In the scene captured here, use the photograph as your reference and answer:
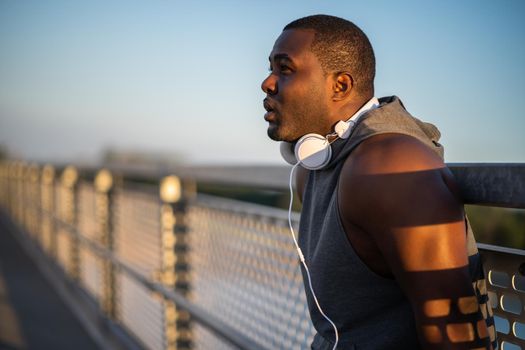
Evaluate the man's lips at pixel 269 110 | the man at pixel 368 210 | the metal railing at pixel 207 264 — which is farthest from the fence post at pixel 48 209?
the man at pixel 368 210

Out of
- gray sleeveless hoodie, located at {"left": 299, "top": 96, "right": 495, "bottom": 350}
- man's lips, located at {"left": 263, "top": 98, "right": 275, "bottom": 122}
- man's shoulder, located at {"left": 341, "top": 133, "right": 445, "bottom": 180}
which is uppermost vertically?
man's lips, located at {"left": 263, "top": 98, "right": 275, "bottom": 122}

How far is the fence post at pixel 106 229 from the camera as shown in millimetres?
6109

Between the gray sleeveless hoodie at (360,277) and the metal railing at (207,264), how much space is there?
12cm

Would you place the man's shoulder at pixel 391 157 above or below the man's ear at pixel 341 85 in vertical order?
below

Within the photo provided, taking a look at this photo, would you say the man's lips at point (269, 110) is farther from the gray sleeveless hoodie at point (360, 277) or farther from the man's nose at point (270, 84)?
the gray sleeveless hoodie at point (360, 277)

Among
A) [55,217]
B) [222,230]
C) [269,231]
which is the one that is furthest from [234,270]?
[55,217]

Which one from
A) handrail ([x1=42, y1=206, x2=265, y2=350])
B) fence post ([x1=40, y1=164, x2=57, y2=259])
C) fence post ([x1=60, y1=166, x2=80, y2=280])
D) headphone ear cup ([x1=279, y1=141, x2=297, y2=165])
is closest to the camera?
headphone ear cup ([x1=279, y1=141, x2=297, y2=165])

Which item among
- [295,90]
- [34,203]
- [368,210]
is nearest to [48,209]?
[34,203]

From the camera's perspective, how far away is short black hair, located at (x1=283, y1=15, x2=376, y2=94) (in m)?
1.72

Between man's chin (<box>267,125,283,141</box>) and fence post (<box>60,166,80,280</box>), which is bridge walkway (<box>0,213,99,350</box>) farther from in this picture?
man's chin (<box>267,125,283,141</box>)

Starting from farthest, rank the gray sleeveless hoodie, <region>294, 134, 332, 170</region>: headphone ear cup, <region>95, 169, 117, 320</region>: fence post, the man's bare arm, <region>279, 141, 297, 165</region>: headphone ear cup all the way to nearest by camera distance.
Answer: <region>95, 169, 117, 320</region>: fence post, <region>279, 141, 297, 165</region>: headphone ear cup, <region>294, 134, 332, 170</region>: headphone ear cup, the gray sleeveless hoodie, the man's bare arm

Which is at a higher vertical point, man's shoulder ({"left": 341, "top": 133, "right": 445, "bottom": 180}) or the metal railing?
man's shoulder ({"left": 341, "top": 133, "right": 445, "bottom": 180})

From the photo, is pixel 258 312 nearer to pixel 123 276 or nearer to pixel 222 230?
pixel 222 230

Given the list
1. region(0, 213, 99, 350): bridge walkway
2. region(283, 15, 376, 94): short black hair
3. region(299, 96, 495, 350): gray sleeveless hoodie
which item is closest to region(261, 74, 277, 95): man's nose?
region(283, 15, 376, 94): short black hair
